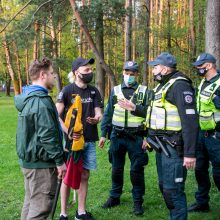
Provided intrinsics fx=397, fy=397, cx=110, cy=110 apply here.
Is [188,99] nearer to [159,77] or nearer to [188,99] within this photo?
[188,99]

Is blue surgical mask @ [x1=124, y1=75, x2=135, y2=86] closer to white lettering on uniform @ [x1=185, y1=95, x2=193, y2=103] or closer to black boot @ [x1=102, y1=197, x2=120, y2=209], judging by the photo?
white lettering on uniform @ [x1=185, y1=95, x2=193, y2=103]

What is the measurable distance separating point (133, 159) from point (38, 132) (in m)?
2.36

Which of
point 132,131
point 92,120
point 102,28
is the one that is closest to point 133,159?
point 132,131

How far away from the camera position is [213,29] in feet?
25.1

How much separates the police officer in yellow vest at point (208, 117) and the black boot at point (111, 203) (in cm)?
119

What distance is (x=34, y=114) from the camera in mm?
4082

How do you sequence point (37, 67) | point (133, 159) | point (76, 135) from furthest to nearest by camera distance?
point (133, 159) < point (76, 135) < point (37, 67)

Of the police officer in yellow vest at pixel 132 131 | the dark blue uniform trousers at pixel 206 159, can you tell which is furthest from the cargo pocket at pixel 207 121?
the police officer in yellow vest at pixel 132 131

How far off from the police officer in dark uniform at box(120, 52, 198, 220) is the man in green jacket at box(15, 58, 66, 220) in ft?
4.08

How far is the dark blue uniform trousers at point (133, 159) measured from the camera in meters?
6.05

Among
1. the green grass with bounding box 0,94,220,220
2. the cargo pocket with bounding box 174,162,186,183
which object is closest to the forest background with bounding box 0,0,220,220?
the green grass with bounding box 0,94,220,220

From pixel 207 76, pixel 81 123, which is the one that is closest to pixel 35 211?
pixel 81 123

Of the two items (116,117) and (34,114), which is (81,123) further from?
(34,114)

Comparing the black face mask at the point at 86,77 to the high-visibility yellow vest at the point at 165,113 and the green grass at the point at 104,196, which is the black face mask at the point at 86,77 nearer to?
the high-visibility yellow vest at the point at 165,113
